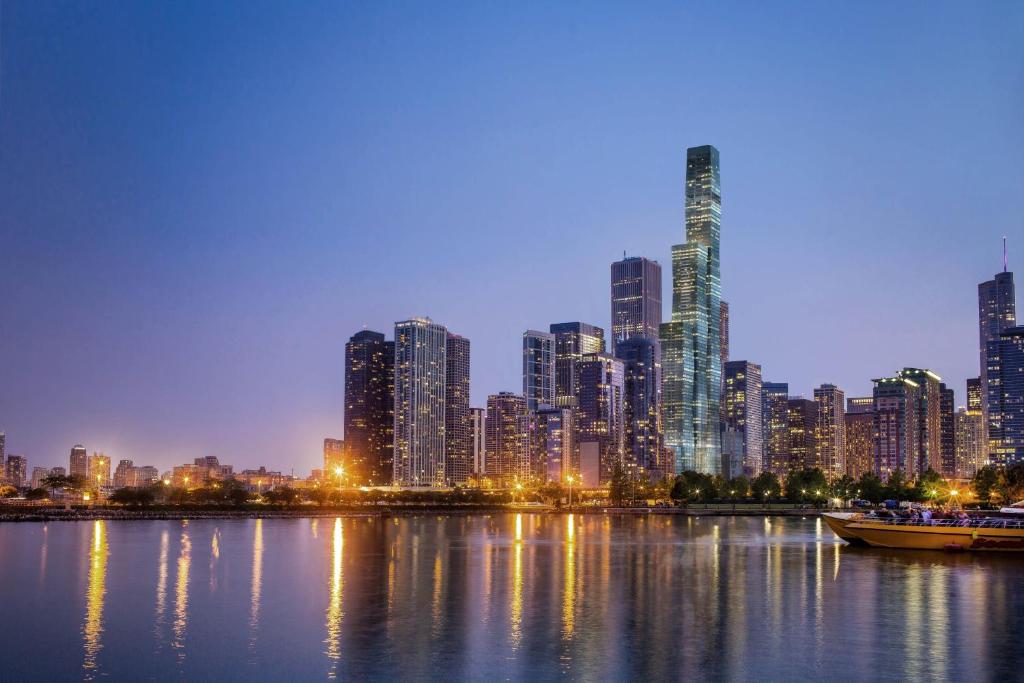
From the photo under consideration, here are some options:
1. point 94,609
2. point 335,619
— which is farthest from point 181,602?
point 335,619

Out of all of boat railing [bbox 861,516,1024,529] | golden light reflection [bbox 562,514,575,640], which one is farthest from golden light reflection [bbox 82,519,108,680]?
boat railing [bbox 861,516,1024,529]

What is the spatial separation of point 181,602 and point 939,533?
62699 mm

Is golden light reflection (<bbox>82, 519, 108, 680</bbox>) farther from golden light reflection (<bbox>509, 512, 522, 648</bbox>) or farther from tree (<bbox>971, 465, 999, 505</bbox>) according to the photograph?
tree (<bbox>971, 465, 999, 505</bbox>)

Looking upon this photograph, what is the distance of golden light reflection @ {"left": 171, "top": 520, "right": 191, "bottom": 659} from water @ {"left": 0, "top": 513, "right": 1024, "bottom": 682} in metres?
0.19

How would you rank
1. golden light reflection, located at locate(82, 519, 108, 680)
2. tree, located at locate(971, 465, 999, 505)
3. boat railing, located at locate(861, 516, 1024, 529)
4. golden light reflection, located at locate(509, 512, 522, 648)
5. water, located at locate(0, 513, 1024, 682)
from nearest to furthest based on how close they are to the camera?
water, located at locate(0, 513, 1024, 682)
golden light reflection, located at locate(82, 519, 108, 680)
golden light reflection, located at locate(509, 512, 522, 648)
boat railing, located at locate(861, 516, 1024, 529)
tree, located at locate(971, 465, 999, 505)

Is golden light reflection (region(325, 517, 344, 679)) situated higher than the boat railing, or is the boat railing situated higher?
the boat railing

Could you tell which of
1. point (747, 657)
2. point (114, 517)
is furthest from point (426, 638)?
point (114, 517)

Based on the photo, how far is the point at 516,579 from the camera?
57.8 metres

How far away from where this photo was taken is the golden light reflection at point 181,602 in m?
37.2

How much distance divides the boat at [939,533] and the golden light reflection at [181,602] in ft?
194

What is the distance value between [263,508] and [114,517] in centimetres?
3933

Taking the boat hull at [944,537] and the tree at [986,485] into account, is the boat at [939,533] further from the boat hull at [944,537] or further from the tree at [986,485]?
the tree at [986,485]

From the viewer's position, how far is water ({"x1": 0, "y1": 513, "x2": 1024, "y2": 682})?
3216 centimetres

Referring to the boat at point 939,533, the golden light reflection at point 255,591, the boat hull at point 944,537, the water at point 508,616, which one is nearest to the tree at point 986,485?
the boat at point 939,533
